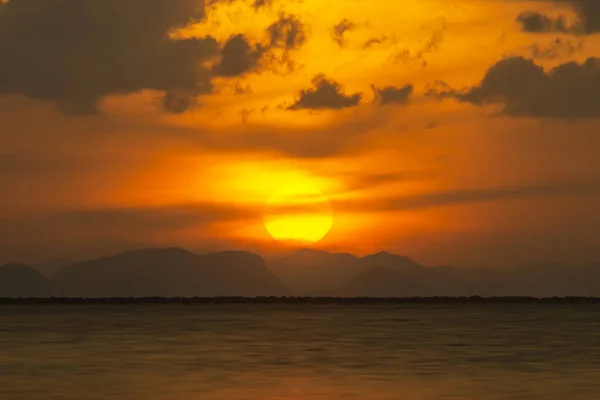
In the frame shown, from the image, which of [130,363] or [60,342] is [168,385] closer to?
[130,363]

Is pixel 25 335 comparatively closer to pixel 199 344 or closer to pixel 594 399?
pixel 199 344

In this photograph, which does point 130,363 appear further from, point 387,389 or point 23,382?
point 387,389

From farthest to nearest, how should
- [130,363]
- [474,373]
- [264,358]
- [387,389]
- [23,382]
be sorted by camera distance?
[264,358] → [130,363] → [474,373] → [23,382] → [387,389]

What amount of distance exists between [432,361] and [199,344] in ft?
93.6

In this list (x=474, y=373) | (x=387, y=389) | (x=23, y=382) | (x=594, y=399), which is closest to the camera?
(x=594, y=399)

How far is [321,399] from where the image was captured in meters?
52.9

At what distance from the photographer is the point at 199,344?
9738cm

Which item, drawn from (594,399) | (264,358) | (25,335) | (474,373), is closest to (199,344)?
(264,358)

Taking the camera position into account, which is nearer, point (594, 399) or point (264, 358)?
point (594, 399)

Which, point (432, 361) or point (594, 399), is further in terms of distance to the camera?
point (432, 361)

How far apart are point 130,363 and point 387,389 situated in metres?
23.3

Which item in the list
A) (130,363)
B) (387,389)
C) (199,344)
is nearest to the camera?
(387,389)

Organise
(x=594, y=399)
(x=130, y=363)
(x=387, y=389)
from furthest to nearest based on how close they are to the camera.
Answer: (x=130, y=363), (x=387, y=389), (x=594, y=399)

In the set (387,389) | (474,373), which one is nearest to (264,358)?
(474,373)
